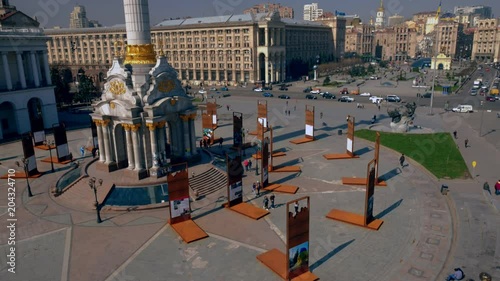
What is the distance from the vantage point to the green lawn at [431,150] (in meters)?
Result: 41.5

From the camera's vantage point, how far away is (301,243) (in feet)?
75.1

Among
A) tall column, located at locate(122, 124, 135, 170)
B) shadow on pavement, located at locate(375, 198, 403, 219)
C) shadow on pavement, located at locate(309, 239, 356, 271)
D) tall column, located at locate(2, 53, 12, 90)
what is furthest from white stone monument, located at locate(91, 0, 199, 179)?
tall column, located at locate(2, 53, 12, 90)

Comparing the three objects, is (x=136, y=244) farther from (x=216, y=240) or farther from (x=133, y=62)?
(x=133, y=62)

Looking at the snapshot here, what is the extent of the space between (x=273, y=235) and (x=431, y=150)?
3065 cm

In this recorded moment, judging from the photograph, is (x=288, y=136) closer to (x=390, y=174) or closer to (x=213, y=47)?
(x=390, y=174)

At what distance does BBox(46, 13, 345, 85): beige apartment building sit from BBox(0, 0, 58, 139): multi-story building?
5692 centimetres

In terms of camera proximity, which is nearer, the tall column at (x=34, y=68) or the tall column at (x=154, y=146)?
the tall column at (x=154, y=146)

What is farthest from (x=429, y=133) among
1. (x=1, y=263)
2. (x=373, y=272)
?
(x=1, y=263)

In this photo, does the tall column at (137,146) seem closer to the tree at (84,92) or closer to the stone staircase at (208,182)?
the stone staircase at (208,182)

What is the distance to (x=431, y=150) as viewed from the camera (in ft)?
161

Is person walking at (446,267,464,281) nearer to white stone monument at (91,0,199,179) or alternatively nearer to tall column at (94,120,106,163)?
white stone monument at (91,0,199,179)

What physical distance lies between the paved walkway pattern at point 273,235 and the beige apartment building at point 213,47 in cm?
9386

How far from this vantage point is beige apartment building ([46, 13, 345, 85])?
130 metres

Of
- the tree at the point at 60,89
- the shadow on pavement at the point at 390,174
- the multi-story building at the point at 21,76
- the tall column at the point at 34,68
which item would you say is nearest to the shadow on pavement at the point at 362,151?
the shadow on pavement at the point at 390,174
